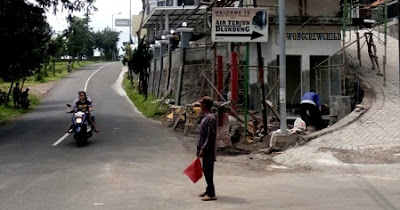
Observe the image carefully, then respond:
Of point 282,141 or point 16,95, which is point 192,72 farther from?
point 282,141

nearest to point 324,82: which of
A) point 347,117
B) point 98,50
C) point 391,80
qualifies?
point 391,80

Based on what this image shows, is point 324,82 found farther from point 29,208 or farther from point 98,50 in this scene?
point 98,50

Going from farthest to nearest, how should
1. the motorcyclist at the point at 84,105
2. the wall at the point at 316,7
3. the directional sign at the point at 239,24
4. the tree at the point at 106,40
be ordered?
1. the tree at the point at 106,40
2. the wall at the point at 316,7
3. the motorcyclist at the point at 84,105
4. the directional sign at the point at 239,24

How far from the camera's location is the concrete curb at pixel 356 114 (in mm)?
12797

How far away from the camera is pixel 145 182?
883 cm

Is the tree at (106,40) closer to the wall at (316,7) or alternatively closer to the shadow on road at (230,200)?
the wall at (316,7)

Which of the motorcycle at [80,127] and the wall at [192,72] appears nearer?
the motorcycle at [80,127]

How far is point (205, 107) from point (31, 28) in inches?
591

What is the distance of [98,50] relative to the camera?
99875 mm

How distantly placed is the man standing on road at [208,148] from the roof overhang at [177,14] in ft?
107

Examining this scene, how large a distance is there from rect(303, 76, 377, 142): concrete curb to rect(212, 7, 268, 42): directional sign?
3.13 metres

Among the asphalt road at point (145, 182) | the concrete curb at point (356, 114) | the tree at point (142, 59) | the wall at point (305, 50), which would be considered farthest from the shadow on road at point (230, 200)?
the tree at point (142, 59)

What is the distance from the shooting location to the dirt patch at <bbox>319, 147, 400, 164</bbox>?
10.6 meters

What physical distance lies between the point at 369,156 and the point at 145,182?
5313mm
